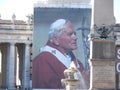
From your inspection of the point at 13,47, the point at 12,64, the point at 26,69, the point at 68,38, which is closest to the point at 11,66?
the point at 12,64

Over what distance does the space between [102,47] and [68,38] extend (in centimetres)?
7607

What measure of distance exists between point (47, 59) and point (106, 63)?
76184 millimetres

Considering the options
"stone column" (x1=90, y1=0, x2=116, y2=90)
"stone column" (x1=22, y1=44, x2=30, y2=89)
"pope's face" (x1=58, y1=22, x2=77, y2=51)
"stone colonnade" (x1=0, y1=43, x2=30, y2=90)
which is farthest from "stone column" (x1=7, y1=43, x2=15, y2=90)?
"stone column" (x1=90, y1=0, x2=116, y2=90)

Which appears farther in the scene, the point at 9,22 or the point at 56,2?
the point at 9,22

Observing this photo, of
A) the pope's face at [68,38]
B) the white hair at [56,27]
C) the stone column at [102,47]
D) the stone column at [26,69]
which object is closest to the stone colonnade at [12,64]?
the stone column at [26,69]

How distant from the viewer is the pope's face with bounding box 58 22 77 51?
102188 millimetres

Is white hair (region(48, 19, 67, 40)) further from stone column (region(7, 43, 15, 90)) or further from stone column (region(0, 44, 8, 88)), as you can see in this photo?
stone column (region(0, 44, 8, 88))

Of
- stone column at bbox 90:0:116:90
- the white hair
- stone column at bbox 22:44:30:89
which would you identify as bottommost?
stone column at bbox 22:44:30:89

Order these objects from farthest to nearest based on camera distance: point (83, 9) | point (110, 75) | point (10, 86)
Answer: point (10, 86) < point (83, 9) < point (110, 75)

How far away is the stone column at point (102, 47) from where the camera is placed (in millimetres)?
26328

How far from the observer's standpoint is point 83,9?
101 m

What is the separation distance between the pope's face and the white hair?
0.57 metres

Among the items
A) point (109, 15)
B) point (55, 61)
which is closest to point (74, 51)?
point (55, 61)

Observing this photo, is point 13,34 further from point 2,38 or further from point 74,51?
point 74,51
